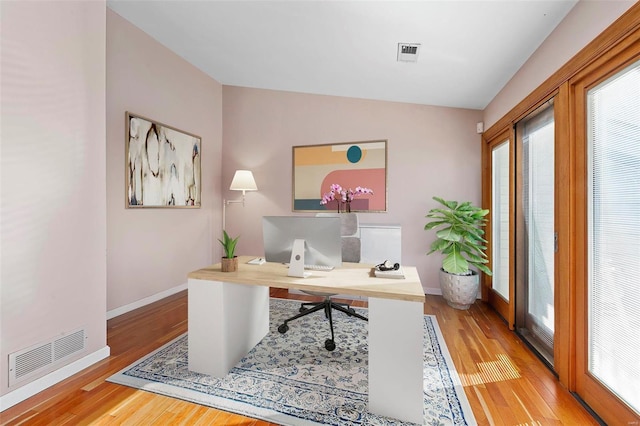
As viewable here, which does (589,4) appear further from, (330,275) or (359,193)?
(359,193)

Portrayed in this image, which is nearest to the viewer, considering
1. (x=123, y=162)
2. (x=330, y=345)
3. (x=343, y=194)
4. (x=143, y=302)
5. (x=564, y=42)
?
(x=564, y=42)

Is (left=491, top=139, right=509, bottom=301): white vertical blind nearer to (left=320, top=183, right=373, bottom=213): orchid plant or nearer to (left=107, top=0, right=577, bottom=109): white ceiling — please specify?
(left=107, top=0, right=577, bottom=109): white ceiling

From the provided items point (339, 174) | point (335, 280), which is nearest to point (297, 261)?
point (335, 280)

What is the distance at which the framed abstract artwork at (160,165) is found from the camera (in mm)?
3061

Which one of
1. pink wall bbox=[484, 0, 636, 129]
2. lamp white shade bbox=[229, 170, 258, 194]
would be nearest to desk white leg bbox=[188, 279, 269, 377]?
lamp white shade bbox=[229, 170, 258, 194]

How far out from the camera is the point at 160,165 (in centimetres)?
341

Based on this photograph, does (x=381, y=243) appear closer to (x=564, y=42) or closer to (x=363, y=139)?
(x=363, y=139)

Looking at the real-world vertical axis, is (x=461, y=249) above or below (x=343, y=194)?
below

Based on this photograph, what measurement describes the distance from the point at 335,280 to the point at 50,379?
1.95 m

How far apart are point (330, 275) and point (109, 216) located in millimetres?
2409

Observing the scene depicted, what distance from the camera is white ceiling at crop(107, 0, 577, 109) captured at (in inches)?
76.0

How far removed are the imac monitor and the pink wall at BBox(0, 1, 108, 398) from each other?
1367mm

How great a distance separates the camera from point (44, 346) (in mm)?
1812

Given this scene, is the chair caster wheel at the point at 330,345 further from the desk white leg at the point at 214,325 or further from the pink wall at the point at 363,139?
the pink wall at the point at 363,139
